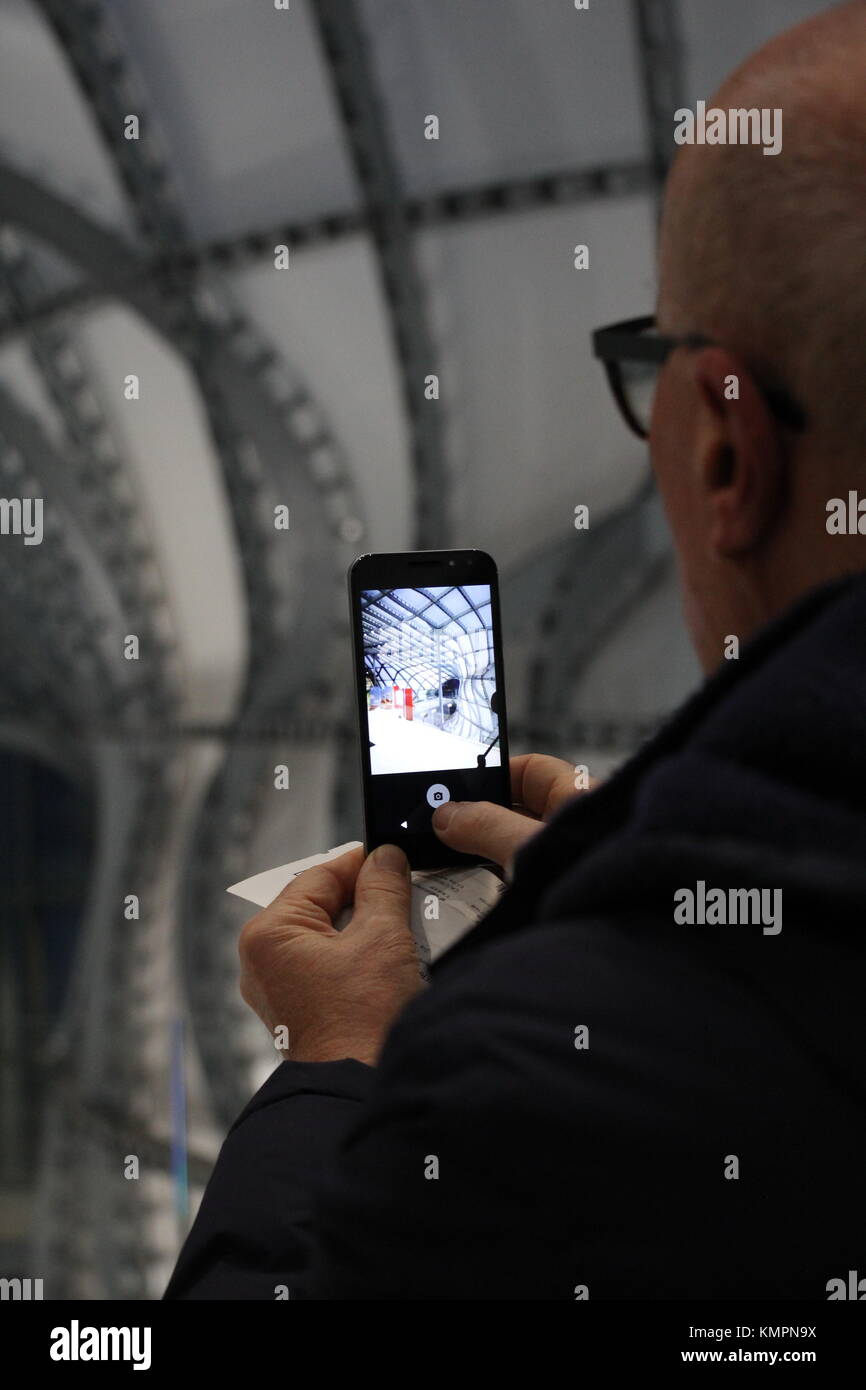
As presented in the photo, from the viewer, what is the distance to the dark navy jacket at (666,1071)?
91cm

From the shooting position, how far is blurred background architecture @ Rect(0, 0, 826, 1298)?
253 inches

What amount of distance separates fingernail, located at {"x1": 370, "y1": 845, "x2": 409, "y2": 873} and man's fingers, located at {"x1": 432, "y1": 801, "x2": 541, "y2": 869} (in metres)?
0.07

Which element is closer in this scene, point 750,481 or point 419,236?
point 750,481

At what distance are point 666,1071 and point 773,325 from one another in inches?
24.1

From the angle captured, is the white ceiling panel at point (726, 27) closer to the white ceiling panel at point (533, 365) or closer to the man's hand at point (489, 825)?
the white ceiling panel at point (533, 365)

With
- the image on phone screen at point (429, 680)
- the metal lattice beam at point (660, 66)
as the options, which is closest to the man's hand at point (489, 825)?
the image on phone screen at point (429, 680)

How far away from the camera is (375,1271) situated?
963mm

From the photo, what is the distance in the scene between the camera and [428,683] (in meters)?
2.02

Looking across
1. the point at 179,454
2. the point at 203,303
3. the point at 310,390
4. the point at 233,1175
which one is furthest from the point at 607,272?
the point at 233,1175

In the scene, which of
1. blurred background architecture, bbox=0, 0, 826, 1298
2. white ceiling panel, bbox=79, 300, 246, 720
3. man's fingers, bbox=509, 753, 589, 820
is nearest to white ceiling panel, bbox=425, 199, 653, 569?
blurred background architecture, bbox=0, 0, 826, 1298

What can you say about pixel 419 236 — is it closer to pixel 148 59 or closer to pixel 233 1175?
pixel 148 59

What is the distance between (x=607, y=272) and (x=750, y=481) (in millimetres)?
6207

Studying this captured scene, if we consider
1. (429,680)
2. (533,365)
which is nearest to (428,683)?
(429,680)

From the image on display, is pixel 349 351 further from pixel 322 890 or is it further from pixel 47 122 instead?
pixel 322 890
